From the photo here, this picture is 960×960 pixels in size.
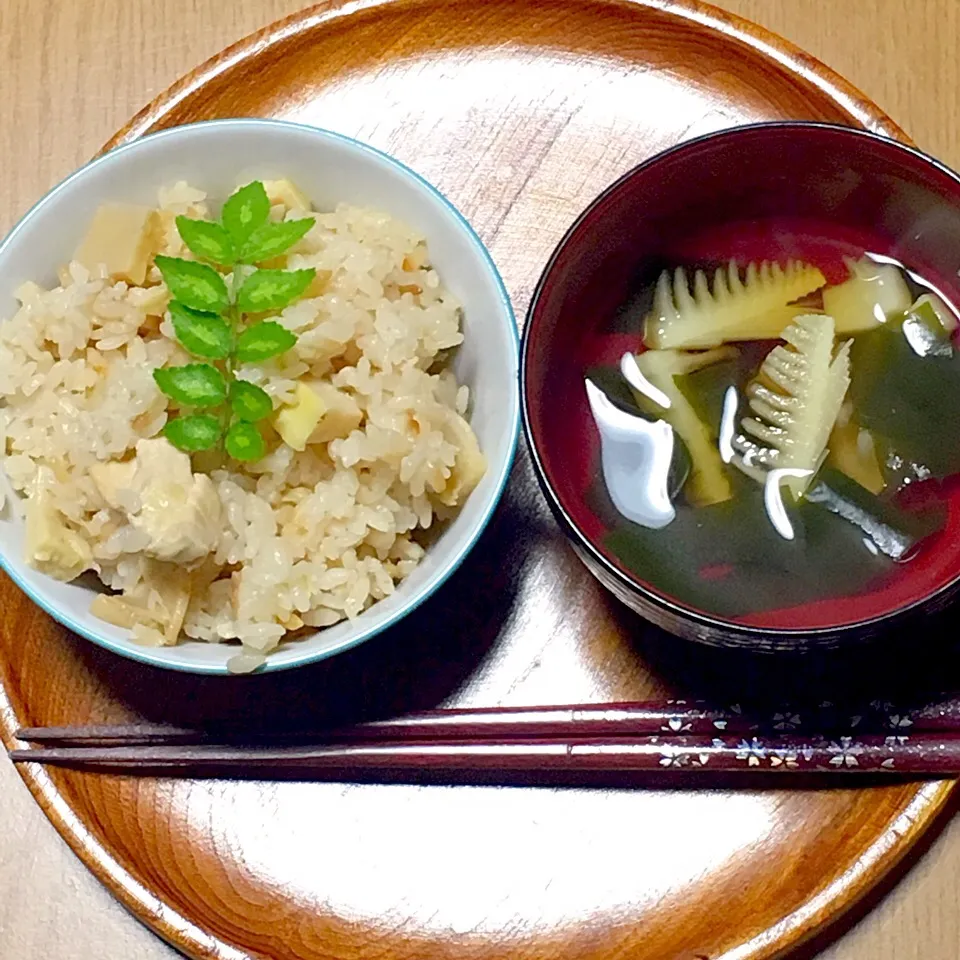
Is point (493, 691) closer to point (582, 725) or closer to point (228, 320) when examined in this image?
point (582, 725)

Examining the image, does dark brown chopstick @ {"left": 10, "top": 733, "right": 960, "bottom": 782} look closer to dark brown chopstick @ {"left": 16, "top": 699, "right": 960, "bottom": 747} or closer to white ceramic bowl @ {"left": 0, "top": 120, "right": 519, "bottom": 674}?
dark brown chopstick @ {"left": 16, "top": 699, "right": 960, "bottom": 747}

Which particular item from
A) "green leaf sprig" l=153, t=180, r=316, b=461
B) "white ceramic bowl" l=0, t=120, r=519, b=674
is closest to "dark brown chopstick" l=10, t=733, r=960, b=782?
"white ceramic bowl" l=0, t=120, r=519, b=674

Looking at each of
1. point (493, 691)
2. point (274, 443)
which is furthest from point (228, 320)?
point (493, 691)

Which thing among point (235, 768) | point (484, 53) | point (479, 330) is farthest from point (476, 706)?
point (484, 53)

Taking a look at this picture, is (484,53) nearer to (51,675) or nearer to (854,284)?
(854,284)

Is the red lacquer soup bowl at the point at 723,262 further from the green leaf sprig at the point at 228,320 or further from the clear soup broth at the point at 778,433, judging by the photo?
the green leaf sprig at the point at 228,320

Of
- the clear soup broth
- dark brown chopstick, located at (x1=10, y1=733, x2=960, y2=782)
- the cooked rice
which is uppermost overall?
the clear soup broth

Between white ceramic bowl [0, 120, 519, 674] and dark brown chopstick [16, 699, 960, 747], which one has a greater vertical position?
white ceramic bowl [0, 120, 519, 674]
